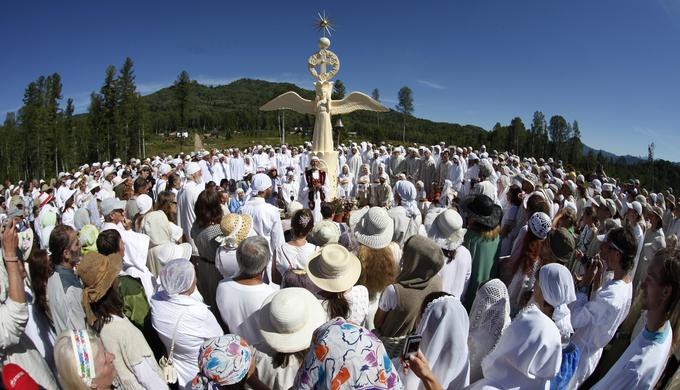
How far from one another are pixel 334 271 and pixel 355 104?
1148 centimetres

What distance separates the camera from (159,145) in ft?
230

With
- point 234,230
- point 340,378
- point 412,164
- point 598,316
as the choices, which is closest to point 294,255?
point 234,230

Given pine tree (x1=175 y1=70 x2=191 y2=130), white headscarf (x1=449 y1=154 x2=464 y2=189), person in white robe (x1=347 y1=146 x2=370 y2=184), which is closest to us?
white headscarf (x1=449 y1=154 x2=464 y2=189)

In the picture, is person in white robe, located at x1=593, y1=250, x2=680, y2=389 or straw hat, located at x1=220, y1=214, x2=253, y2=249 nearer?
person in white robe, located at x1=593, y1=250, x2=680, y2=389

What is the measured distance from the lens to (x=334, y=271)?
3.04 meters

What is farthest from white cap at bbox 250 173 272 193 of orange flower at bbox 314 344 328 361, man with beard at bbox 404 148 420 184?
man with beard at bbox 404 148 420 184

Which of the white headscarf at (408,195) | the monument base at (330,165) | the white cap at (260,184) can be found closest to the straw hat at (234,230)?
the white cap at (260,184)

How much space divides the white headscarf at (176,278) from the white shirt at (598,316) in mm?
3032

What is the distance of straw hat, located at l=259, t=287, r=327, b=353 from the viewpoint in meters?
2.38

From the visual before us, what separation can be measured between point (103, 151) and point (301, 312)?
55.0 metres

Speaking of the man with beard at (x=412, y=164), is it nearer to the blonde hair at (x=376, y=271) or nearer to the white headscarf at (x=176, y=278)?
the blonde hair at (x=376, y=271)

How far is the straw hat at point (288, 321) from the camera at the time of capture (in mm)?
2375

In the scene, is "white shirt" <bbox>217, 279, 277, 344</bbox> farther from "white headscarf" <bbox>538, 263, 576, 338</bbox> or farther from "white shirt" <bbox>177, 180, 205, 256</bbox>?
"white shirt" <bbox>177, 180, 205, 256</bbox>

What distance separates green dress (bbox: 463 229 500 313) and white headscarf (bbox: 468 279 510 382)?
133 cm
